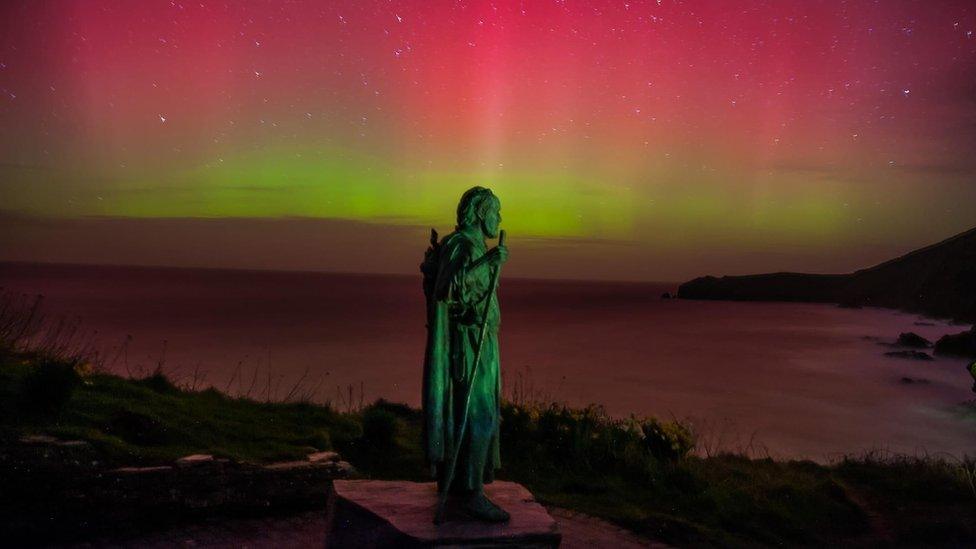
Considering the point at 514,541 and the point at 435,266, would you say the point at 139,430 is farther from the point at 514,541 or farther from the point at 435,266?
the point at 514,541

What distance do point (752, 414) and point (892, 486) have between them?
1345 centimetres

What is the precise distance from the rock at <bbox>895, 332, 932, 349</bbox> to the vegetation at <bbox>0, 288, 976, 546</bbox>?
99.2 ft

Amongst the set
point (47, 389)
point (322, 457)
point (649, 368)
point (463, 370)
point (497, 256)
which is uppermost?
point (497, 256)

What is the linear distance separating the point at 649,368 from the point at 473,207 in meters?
30.0

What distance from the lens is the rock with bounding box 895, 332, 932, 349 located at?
39091 millimetres

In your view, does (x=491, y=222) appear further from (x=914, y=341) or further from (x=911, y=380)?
(x=914, y=341)

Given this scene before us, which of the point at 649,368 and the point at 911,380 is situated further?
the point at 649,368

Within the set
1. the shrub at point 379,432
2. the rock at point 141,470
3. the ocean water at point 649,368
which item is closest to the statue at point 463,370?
the rock at point 141,470

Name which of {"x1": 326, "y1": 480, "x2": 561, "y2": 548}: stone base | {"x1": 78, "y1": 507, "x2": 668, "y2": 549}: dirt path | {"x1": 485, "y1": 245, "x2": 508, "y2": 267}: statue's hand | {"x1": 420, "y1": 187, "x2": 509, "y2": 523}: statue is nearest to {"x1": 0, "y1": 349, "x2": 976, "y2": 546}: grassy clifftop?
{"x1": 78, "y1": 507, "x2": 668, "y2": 549}: dirt path

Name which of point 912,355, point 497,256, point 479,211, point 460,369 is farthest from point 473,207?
point 912,355

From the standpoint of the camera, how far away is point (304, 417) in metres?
10.9

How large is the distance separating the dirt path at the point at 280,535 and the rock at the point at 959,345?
77.1 ft

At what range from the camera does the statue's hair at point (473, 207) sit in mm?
5660

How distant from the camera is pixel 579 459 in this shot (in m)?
10.5
